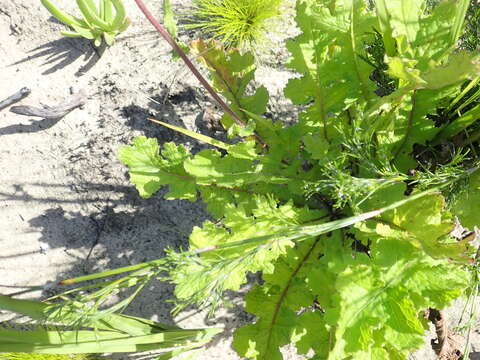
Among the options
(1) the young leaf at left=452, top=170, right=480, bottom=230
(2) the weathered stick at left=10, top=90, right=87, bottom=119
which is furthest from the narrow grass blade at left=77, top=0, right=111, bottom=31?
(1) the young leaf at left=452, top=170, right=480, bottom=230

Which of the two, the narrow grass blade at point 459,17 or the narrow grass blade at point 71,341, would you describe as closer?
the narrow grass blade at point 459,17

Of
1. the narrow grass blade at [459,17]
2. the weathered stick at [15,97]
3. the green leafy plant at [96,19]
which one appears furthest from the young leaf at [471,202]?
the weathered stick at [15,97]

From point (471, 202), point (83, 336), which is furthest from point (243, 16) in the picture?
point (83, 336)

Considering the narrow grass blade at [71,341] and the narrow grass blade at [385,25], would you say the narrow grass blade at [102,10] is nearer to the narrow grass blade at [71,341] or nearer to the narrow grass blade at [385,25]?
the narrow grass blade at [385,25]

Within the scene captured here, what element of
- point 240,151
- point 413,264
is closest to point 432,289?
point 413,264

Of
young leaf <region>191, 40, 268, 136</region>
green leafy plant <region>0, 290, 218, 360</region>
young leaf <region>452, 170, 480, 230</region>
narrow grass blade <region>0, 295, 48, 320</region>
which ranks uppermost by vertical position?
young leaf <region>191, 40, 268, 136</region>

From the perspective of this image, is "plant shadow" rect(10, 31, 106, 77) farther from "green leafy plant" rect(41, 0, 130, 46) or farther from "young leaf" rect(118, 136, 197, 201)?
"young leaf" rect(118, 136, 197, 201)
